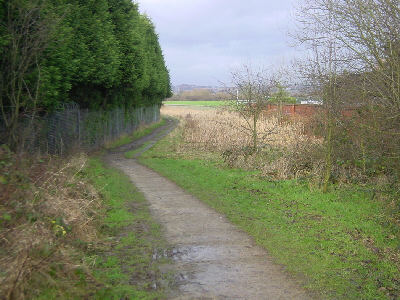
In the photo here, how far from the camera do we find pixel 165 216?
30.1 feet

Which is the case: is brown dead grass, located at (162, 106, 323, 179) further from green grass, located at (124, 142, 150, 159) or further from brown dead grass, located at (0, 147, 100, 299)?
brown dead grass, located at (0, 147, 100, 299)

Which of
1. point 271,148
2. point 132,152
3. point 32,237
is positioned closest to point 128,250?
point 32,237

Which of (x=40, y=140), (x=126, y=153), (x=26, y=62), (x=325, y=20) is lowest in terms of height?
(x=126, y=153)

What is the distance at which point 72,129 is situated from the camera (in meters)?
17.2

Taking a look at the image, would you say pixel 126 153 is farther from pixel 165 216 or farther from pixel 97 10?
pixel 165 216

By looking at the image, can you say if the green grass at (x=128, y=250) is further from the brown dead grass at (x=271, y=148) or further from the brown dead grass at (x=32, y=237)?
the brown dead grass at (x=271, y=148)

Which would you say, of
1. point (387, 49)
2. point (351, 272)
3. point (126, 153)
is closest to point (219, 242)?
point (351, 272)

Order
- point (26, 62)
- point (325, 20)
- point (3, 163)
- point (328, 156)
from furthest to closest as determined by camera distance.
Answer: point (328, 156) → point (325, 20) → point (26, 62) → point (3, 163)

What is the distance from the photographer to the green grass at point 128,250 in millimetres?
5527

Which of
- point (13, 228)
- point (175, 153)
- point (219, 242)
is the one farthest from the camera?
Result: point (175, 153)

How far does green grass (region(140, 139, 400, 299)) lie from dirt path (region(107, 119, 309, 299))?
Answer: 0.28m

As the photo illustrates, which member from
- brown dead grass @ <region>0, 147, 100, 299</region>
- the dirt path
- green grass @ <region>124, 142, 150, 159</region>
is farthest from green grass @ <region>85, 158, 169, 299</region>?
green grass @ <region>124, 142, 150, 159</region>

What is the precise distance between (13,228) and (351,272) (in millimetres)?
4277

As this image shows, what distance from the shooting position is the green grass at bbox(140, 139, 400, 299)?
5875mm
